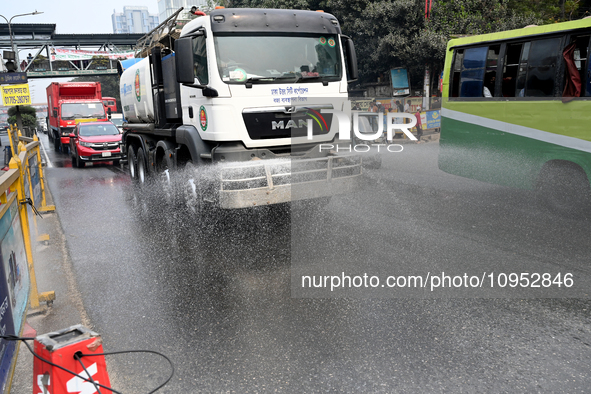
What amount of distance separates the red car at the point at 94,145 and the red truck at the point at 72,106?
6.19 meters

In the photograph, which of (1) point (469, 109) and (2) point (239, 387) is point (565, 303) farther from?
(1) point (469, 109)

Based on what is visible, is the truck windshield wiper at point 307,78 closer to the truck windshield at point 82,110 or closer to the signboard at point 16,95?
the signboard at point 16,95

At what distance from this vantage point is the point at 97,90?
25406 mm

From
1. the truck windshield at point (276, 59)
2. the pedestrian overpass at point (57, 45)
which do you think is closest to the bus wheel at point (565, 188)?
the truck windshield at point (276, 59)

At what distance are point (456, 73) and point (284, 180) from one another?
173 inches

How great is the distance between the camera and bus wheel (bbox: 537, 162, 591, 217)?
6723mm

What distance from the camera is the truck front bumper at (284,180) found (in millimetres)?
5812

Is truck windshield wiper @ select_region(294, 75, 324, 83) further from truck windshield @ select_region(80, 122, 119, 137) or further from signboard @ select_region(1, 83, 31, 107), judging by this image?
signboard @ select_region(1, 83, 31, 107)

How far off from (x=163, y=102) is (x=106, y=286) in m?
4.25

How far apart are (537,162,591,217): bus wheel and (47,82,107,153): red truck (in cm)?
2129

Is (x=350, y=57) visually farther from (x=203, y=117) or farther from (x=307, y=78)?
(x=203, y=117)

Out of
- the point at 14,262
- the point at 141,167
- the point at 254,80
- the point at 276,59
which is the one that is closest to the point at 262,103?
the point at 254,80

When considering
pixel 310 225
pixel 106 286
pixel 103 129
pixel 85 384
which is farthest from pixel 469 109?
pixel 103 129

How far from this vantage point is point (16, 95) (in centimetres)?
1855
